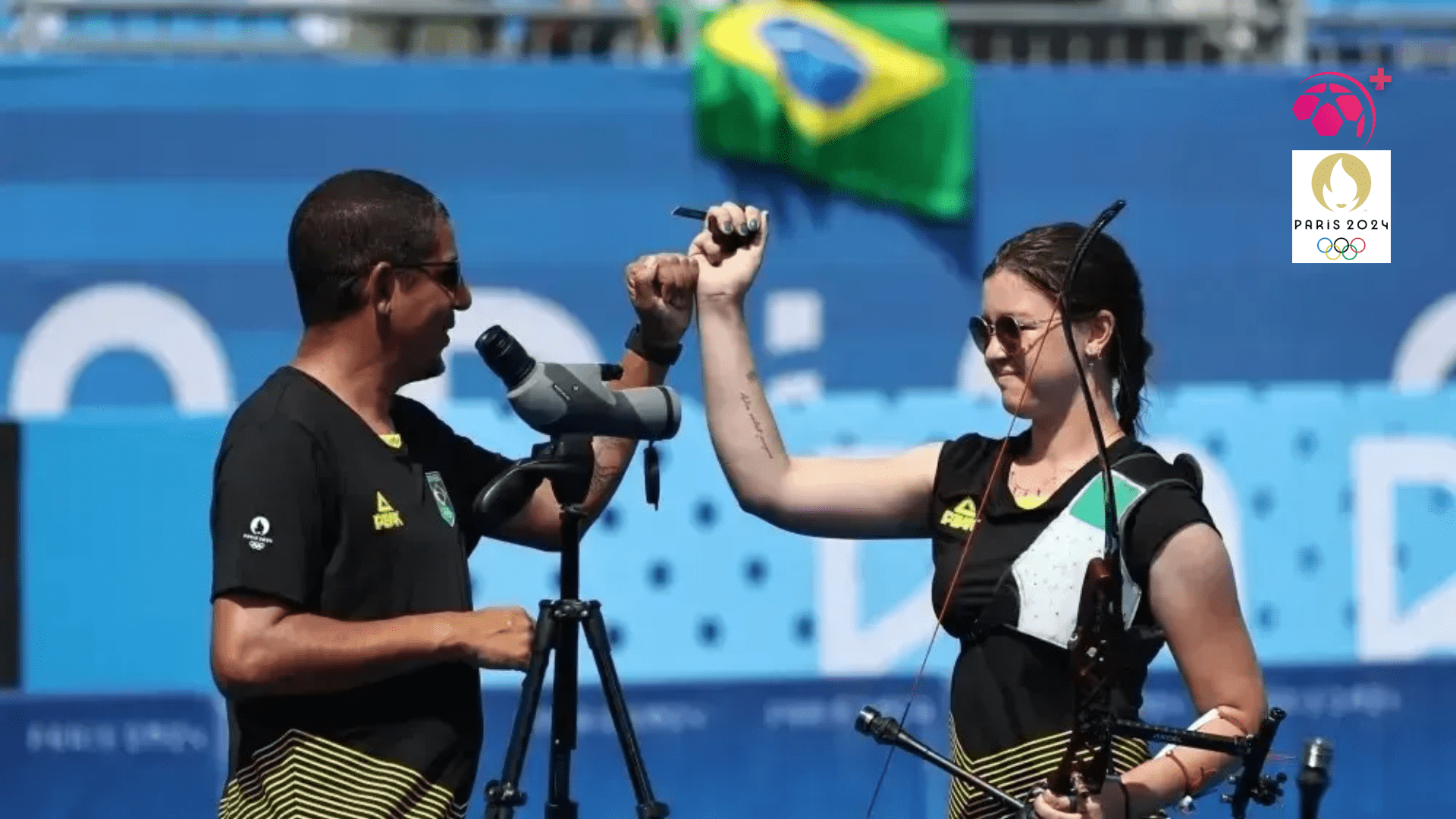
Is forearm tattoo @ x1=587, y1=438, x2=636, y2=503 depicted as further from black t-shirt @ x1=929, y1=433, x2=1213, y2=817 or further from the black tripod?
black t-shirt @ x1=929, y1=433, x2=1213, y2=817

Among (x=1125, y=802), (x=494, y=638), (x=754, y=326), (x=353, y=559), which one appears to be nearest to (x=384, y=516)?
(x=353, y=559)

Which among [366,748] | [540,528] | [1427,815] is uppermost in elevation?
[540,528]

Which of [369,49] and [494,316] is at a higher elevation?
[369,49]

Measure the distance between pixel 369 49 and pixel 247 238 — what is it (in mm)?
941

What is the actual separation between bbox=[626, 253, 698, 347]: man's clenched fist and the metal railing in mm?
4619

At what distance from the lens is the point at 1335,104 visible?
7949 mm

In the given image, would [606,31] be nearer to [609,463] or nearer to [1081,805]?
[609,463]

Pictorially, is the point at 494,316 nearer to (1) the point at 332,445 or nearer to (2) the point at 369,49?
(2) the point at 369,49

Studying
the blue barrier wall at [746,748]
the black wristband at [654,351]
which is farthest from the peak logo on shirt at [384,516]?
the blue barrier wall at [746,748]

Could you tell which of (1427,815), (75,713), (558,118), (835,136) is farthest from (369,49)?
(1427,815)

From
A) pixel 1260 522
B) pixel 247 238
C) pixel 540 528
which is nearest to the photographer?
pixel 540 528

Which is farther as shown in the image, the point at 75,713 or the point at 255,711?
the point at 75,713

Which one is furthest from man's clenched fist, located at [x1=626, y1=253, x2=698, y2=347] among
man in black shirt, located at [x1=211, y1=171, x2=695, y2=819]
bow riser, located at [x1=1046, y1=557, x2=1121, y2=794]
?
bow riser, located at [x1=1046, y1=557, x2=1121, y2=794]

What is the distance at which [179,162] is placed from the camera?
7.50 metres
